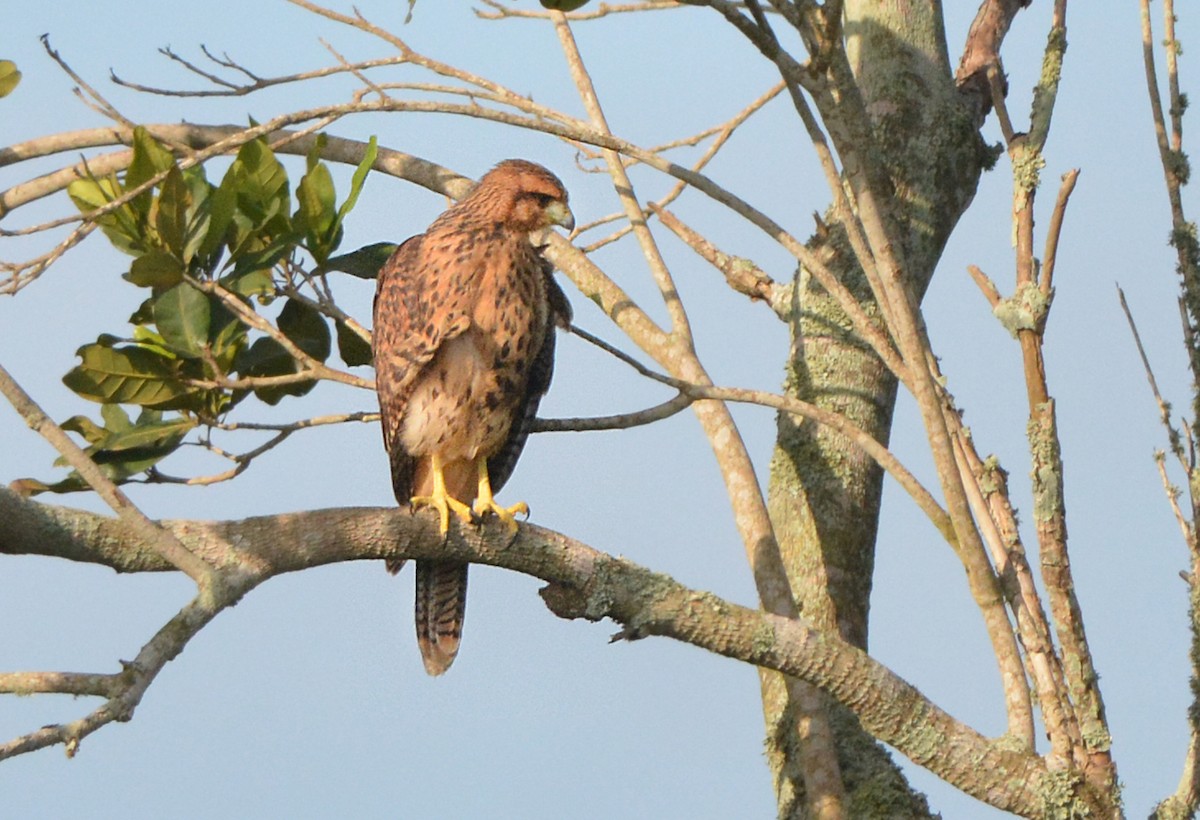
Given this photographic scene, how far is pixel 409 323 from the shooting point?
3408 millimetres

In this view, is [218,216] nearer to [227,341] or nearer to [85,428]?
[227,341]

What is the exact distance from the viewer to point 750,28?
101 inches

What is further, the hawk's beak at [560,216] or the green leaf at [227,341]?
the hawk's beak at [560,216]

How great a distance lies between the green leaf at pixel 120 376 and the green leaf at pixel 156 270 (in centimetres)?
17

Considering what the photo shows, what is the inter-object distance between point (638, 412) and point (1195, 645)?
116cm

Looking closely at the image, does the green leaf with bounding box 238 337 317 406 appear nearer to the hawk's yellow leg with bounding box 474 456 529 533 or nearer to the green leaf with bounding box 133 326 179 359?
the green leaf with bounding box 133 326 179 359

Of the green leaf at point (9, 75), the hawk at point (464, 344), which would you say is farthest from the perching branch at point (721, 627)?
the green leaf at point (9, 75)

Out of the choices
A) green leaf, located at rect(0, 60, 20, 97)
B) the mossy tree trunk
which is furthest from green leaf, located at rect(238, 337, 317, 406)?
the mossy tree trunk

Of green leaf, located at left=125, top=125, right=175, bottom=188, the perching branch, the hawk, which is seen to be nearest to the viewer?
the perching branch

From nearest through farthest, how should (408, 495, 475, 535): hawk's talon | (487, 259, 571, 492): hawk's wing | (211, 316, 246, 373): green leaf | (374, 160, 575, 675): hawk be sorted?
(408, 495, 475, 535): hawk's talon → (211, 316, 246, 373): green leaf → (374, 160, 575, 675): hawk → (487, 259, 571, 492): hawk's wing

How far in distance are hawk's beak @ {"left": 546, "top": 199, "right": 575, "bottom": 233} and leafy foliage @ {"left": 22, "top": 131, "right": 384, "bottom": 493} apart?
50 centimetres

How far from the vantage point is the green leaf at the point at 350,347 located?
11.5 ft

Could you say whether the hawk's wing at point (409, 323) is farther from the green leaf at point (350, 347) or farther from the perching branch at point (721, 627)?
the perching branch at point (721, 627)

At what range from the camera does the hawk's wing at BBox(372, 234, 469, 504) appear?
3377mm
